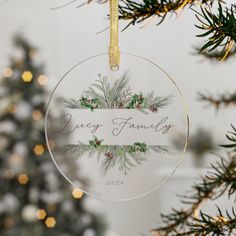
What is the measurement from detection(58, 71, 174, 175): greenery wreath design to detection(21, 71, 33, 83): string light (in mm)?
287

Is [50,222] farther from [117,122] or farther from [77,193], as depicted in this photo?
[117,122]

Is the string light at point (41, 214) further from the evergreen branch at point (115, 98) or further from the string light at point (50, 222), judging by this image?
the evergreen branch at point (115, 98)

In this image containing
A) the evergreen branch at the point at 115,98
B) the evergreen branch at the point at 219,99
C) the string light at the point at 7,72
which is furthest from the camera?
the string light at the point at 7,72

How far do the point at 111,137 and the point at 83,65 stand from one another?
129mm

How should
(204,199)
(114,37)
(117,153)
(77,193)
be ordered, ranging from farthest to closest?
(77,193), (204,199), (117,153), (114,37)

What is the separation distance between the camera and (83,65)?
684 millimetres

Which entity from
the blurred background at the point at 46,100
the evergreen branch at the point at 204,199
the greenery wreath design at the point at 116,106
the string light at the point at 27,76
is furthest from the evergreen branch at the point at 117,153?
the string light at the point at 27,76

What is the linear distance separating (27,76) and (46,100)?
7 cm

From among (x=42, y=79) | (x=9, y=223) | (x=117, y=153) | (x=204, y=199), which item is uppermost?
(x=42, y=79)

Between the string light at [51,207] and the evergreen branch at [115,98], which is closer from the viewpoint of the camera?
the evergreen branch at [115,98]

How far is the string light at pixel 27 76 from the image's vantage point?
37.9 inches

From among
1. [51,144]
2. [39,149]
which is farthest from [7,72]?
[51,144]

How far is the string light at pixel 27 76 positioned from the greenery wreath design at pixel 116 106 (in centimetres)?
29

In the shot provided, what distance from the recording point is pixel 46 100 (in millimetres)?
962
